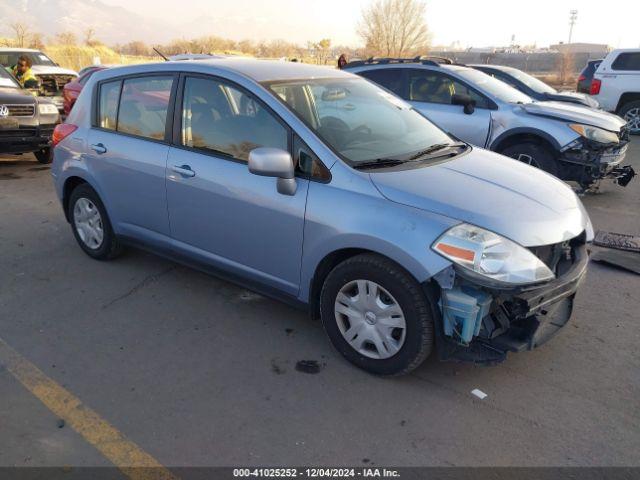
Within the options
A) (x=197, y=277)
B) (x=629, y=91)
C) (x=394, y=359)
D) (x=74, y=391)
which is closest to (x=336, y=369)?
(x=394, y=359)

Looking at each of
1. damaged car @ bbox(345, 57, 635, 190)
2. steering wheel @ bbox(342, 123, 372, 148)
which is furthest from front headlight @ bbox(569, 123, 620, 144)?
steering wheel @ bbox(342, 123, 372, 148)

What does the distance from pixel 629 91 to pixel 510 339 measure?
12.1 metres

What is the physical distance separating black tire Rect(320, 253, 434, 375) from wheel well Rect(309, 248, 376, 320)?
0.25 feet

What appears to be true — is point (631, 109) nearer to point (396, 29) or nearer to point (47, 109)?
point (47, 109)

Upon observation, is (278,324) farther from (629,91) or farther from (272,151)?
(629,91)

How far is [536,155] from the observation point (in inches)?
271

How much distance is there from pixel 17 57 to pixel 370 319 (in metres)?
14.3

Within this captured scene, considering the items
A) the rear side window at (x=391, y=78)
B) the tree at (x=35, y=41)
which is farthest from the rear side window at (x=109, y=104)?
the tree at (x=35, y=41)

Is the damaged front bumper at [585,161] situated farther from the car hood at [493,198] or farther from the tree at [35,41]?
the tree at [35,41]

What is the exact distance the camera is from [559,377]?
3162mm

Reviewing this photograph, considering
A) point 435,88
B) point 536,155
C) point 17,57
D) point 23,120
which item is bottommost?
point 23,120

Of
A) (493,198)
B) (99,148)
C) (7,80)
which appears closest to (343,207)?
(493,198)

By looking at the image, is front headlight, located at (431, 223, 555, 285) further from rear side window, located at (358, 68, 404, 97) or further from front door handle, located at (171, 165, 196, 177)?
rear side window, located at (358, 68, 404, 97)

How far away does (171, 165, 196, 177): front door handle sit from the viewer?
3742 millimetres
